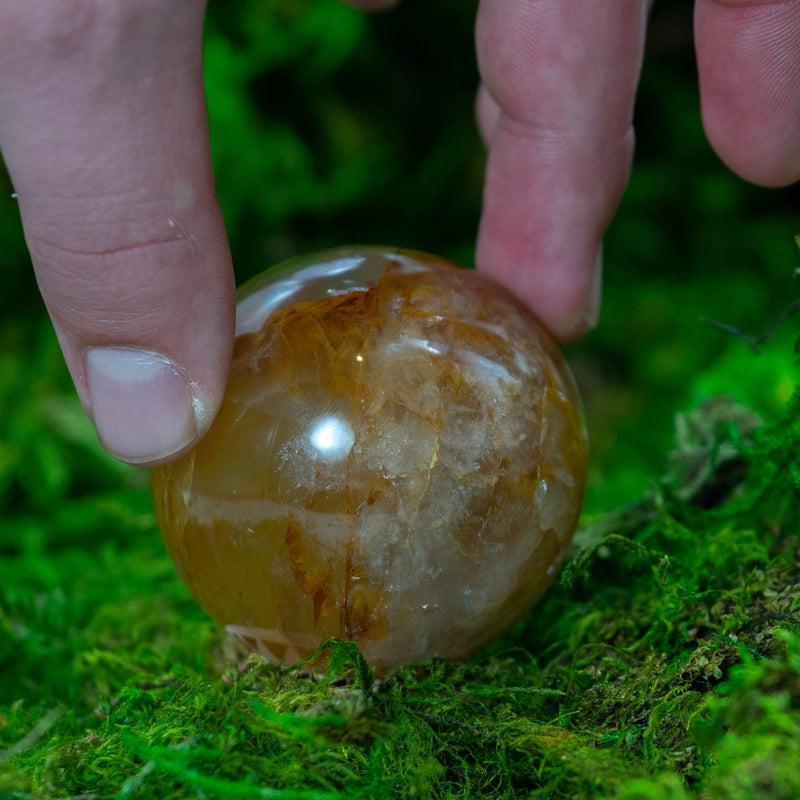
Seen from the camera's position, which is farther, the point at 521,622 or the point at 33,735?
the point at 521,622

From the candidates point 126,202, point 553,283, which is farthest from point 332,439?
point 553,283

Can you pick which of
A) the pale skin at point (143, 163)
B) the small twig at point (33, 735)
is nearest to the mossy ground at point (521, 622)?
the small twig at point (33, 735)

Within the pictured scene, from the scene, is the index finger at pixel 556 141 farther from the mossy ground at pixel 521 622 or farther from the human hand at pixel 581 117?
the mossy ground at pixel 521 622

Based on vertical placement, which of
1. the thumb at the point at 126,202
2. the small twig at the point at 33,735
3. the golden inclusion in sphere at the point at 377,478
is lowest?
the small twig at the point at 33,735

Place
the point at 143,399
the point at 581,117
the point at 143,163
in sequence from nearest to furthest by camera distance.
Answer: the point at 143,163 → the point at 143,399 → the point at 581,117

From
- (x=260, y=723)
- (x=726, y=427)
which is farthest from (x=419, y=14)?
(x=260, y=723)

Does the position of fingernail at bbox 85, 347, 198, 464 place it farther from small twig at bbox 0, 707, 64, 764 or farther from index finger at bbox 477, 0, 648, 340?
index finger at bbox 477, 0, 648, 340

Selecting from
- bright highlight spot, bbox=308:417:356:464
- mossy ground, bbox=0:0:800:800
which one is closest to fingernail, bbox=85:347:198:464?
bright highlight spot, bbox=308:417:356:464

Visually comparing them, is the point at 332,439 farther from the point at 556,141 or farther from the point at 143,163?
the point at 556,141
